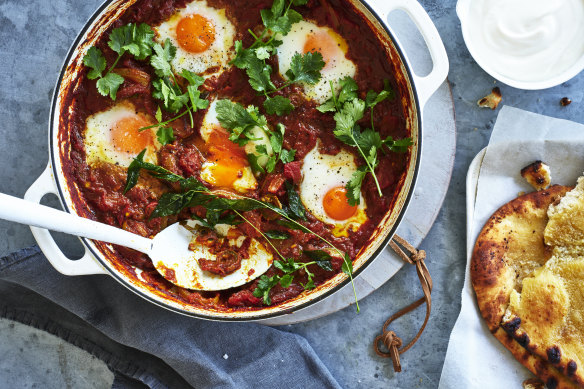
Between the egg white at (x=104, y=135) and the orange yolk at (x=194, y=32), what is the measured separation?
55 centimetres

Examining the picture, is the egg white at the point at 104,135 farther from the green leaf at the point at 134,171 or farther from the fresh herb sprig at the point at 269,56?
the fresh herb sprig at the point at 269,56

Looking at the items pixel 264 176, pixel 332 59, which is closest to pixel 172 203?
pixel 264 176

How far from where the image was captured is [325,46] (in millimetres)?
3674

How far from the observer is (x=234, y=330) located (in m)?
3.90

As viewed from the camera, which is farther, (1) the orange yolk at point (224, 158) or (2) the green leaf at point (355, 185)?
(1) the orange yolk at point (224, 158)

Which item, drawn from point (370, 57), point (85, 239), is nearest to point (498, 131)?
point (370, 57)

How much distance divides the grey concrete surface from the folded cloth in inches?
7.3

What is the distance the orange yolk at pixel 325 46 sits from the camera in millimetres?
3670

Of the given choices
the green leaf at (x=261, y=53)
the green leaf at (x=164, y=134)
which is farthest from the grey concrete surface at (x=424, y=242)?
the green leaf at (x=261, y=53)

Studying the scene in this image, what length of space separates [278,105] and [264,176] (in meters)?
0.49

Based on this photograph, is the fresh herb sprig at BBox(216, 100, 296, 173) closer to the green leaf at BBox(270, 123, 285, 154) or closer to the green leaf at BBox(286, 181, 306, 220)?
the green leaf at BBox(270, 123, 285, 154)

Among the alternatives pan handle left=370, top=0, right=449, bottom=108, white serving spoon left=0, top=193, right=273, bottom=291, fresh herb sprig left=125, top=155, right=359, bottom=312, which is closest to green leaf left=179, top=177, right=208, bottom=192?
fresh herb sprig left=125, top=155, right=359, bottom=312

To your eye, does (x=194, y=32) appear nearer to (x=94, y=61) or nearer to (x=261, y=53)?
(x=261, y=53)

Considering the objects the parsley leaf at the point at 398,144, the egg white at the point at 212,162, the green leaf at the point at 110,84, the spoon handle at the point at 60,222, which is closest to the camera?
the spoon handle at the point at 60,222
